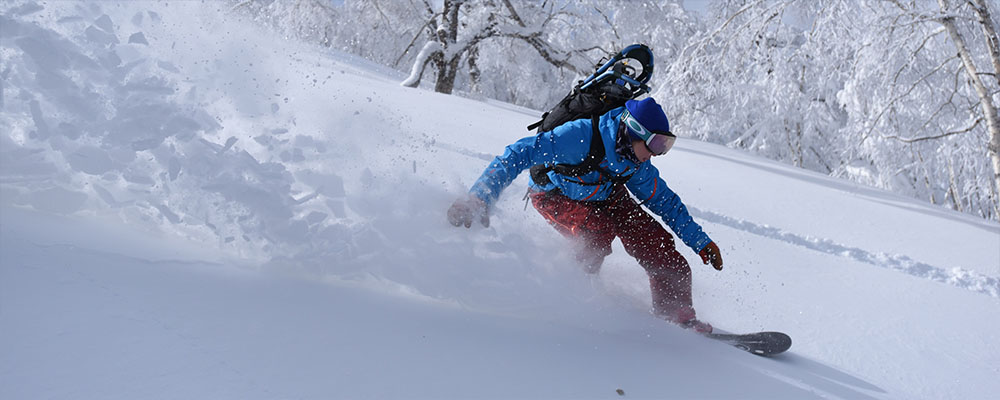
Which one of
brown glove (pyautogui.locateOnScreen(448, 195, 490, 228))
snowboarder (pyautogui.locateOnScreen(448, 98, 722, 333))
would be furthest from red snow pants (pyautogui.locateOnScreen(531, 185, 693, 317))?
brown glove (pyautogui.locateOnScreen(448, 195, 490, 228))

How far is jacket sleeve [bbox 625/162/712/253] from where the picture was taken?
2.97 meters

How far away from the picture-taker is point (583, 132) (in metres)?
2.75

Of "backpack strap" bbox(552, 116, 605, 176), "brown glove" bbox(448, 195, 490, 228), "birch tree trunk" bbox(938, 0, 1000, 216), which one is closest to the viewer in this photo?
"brown glove" bbox(448, 195, 490, 228)

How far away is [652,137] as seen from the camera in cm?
259

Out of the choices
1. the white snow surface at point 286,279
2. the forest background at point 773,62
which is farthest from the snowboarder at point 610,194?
the forest background at point 773,62

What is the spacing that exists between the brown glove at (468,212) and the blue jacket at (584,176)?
4cm

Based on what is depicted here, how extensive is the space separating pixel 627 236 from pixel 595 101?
71cm

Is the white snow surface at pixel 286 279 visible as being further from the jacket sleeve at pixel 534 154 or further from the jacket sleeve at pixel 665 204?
the jacket sleeve at pixel 665 204

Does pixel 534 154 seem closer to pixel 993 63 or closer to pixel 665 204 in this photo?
pixel 665 204

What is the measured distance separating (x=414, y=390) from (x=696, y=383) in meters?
1.07

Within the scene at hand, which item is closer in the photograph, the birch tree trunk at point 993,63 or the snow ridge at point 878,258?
the snow ridge at point 878,258

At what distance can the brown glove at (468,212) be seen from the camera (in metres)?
2.52

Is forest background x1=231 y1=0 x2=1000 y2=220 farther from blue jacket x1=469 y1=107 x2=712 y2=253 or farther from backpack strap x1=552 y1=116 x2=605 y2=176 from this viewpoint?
backpack strap x1=552 y1=116 x2=605 y2=176

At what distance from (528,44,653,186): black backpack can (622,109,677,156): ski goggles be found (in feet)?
0.62
